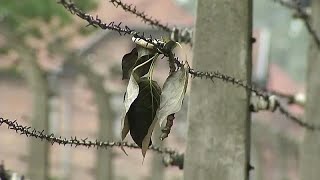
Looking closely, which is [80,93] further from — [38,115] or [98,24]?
[98,24]

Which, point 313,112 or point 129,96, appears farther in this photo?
point 313,112

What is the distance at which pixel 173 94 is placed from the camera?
7.66 ft

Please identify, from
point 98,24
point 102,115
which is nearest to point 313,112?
point 102,115

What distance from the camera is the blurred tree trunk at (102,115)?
6660 mm

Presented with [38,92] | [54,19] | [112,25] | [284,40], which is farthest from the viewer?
[284,40]

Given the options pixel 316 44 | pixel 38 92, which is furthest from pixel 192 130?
pixel 38 92

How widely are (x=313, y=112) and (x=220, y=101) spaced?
226cm

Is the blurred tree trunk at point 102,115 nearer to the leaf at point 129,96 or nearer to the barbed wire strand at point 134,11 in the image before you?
the barbed wire strand at point 134,11

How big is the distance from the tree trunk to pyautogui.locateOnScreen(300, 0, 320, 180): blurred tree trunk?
4.66 feet

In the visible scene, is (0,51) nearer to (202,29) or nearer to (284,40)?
(202,29)

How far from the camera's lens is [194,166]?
309cm

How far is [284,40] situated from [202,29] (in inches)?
1865

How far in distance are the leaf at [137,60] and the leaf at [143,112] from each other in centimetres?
2

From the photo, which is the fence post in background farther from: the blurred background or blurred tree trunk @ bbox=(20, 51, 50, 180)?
blurred tree trunk @ bbox=(20, 51, 50, 180)
